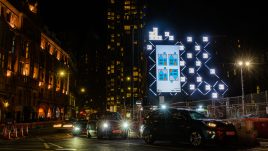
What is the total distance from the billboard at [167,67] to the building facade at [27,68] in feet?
75.3

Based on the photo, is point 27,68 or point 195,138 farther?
point 27,68

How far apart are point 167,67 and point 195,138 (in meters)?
19.7

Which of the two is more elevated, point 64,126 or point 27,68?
point 27,68

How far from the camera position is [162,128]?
17125 millimetres

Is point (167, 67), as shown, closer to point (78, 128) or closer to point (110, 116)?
point (78, 128)

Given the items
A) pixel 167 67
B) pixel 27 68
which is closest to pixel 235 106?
pixel 167 67

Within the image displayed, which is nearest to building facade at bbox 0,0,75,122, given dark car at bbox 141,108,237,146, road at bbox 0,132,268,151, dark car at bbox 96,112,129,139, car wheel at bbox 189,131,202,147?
dark car at bbox 96,112,129,139

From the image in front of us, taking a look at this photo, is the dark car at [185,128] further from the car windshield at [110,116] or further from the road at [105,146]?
the car windshield at [110,116]

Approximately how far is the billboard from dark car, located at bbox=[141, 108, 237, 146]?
16.4m

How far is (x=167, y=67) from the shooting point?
114ft

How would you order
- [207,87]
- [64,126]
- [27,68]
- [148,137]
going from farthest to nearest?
[207,87]
[27,68]
[64,126]
[148,137]

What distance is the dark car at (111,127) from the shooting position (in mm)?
21797

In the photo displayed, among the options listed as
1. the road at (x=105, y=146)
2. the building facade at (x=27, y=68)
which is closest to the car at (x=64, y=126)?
the road at (x=105, y=146)

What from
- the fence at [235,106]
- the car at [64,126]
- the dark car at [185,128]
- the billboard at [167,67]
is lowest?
the car at [64,126]
